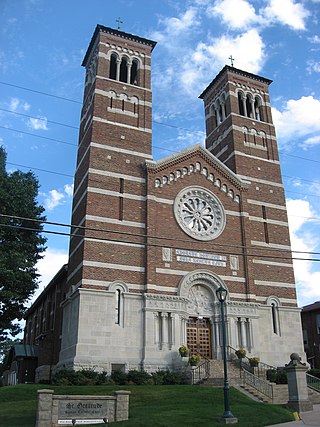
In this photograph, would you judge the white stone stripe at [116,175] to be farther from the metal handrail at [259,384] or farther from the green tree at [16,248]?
the metal handrail at [259,384]

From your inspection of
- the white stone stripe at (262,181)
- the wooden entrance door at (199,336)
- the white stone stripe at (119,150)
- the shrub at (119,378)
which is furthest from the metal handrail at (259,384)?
the white stone stripe at (262,181)

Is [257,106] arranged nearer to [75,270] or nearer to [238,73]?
[238,73]

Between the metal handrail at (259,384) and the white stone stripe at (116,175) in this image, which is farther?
the white stone stripe at (116,175)

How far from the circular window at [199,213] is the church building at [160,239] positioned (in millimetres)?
80

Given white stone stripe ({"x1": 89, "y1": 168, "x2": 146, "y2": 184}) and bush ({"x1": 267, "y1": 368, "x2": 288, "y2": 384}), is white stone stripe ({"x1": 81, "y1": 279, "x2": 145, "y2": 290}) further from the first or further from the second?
bush ({"x1": 267, "y1": 368, "x2": 288, "y2": 384})

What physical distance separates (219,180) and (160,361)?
14244 mm

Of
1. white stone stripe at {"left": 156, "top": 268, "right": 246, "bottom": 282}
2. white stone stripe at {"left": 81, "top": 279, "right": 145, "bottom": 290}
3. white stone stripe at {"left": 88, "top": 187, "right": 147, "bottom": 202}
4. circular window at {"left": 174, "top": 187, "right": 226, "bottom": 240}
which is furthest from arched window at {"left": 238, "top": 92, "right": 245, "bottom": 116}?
white stone stripe at {"left": 81, "top": 279, "right": 145, "bottom": 290}

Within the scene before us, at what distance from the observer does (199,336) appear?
2998 cm

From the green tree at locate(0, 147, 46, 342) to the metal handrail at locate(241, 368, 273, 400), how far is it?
14790 millimetres

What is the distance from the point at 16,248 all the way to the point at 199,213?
12699mm

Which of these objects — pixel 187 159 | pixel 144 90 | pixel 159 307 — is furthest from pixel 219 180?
pixel 159 307

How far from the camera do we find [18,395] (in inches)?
817

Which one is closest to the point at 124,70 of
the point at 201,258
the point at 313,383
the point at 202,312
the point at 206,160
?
the point at 206,160

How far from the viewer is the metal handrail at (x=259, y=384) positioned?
74.2ft
